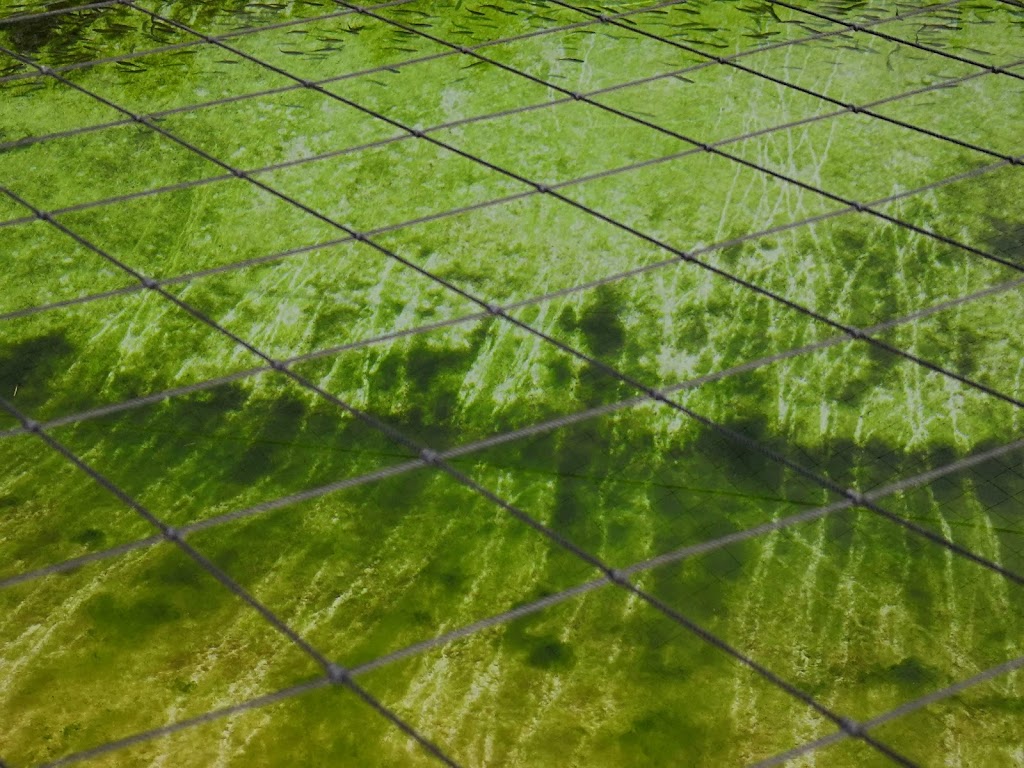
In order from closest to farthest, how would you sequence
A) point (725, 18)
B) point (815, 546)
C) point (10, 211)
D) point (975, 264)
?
point (815, 546), point (975, 264), point (10, 211), point (725, 18)

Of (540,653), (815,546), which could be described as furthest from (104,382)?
(815,546)

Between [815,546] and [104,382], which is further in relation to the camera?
[104,382]

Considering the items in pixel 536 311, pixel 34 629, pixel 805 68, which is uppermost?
pixel 805 68

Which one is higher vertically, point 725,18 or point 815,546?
point 725,18

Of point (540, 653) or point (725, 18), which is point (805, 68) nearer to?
point (725, 18)

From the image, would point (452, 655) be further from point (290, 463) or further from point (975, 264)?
point (975, 264)

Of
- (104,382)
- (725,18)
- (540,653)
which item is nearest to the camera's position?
(540,653)
